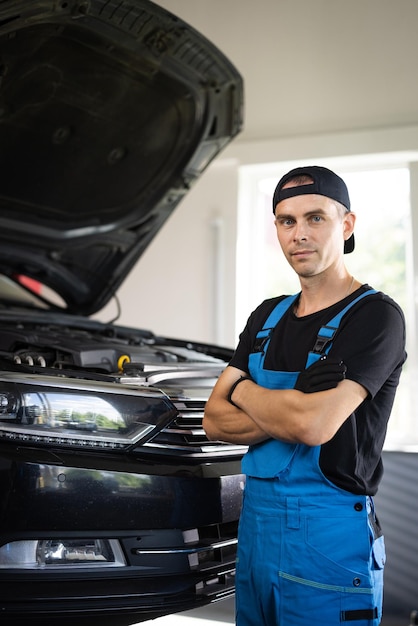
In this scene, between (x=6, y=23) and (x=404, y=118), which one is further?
(x=404, y=118)

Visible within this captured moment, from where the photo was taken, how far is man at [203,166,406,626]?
147cm

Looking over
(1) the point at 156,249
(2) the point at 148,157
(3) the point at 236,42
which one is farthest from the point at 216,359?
(3) the point at 236,42

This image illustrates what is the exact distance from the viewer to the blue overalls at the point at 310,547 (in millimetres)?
1474

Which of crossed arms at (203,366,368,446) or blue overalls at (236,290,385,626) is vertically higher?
crossed arms at (203,366,368,446)

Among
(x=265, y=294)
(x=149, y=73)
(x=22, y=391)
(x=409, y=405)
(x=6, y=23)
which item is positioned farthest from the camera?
(x=265, y=294)

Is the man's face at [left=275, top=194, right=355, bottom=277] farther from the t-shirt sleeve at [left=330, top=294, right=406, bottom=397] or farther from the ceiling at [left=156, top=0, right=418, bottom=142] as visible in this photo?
the ceiling at [left=156, top=0, right=418, bottom=142]

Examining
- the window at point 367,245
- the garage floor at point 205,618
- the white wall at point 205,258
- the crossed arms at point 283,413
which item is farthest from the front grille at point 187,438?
the white wall at point 205,258

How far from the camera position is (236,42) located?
15.0 ft

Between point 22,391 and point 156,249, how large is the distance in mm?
3029

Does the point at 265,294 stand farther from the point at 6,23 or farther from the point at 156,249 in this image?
the point at 6,23

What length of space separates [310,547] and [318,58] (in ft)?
11.6

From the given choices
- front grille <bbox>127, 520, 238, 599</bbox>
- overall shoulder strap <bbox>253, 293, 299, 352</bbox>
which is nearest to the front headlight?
front grille <bbox>127, 520, 238, 599</bbox>

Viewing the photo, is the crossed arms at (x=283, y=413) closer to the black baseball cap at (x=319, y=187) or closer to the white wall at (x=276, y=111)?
the black baseball cap at (x=319, y=187)

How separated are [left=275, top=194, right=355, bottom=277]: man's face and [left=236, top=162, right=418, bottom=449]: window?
257 cm
